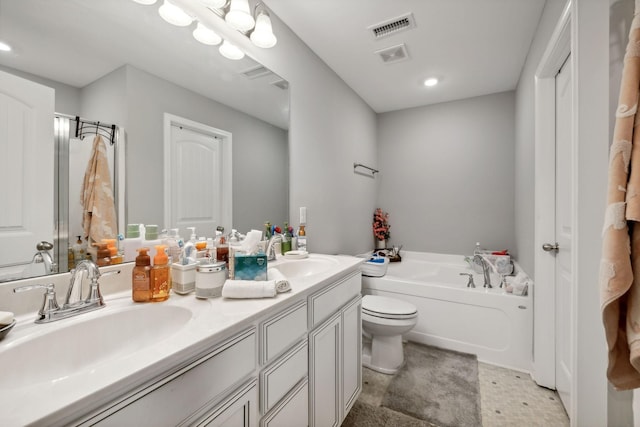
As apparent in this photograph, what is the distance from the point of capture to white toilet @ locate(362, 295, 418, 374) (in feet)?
6.36

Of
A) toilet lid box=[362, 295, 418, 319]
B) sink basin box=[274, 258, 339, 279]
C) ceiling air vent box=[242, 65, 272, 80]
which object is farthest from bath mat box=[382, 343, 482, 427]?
ceiling air vent box=[242, 65, 272, 80]

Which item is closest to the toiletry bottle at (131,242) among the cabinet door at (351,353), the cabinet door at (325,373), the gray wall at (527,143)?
the cabinet door at (325,373)

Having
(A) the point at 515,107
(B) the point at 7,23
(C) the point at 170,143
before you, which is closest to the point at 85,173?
(C) the point at 170,143

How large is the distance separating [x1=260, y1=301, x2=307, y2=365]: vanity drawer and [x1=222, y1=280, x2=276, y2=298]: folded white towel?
0.09m

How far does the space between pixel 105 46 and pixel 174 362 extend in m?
1.12

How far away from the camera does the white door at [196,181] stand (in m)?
1.24

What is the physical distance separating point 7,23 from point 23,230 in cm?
60

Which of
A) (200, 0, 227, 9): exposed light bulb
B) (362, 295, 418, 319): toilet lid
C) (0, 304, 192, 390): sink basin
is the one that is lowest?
(362, 295, 418, 319): toilet lid

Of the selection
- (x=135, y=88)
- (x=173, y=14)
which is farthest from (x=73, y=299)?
(x=173, y=14)

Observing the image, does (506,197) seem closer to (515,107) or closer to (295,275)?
(515,107)

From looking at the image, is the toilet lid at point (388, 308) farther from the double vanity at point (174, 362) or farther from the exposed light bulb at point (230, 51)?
the exposed light bulb at point (230, 51)

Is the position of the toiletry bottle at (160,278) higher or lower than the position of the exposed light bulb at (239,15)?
lower

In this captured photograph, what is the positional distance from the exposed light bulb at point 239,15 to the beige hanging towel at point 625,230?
4.89 feet

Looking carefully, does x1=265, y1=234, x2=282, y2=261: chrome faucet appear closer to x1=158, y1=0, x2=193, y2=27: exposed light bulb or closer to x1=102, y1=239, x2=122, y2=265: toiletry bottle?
x1=102, y1=239, x2=122, y2=265: toiletry bottle
